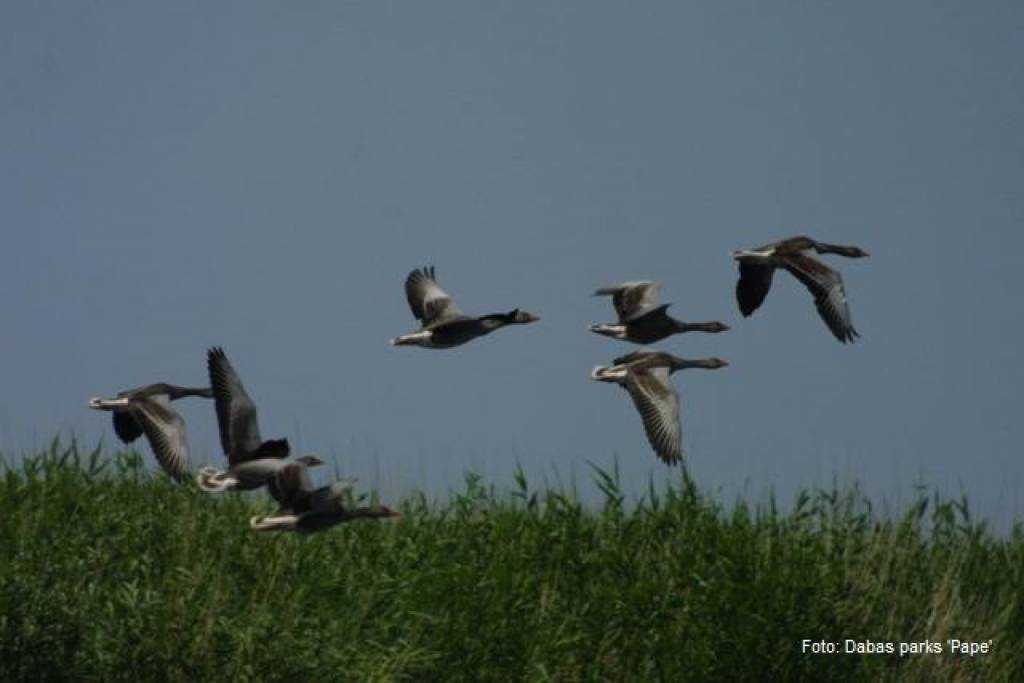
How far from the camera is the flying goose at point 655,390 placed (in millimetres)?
17562

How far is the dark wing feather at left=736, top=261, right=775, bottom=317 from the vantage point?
19.3 m

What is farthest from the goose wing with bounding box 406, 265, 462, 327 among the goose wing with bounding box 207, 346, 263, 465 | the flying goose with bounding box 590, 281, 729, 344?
the goose wing with bounding box 207, 346, 263, 465

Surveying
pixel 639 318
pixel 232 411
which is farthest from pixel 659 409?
pixel 232 411

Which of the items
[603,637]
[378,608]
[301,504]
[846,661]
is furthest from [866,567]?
[301,504]

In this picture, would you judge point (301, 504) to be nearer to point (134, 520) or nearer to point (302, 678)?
point (302, 678)

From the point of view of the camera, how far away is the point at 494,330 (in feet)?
60.6

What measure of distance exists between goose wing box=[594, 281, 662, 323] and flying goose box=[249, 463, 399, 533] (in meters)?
6.28

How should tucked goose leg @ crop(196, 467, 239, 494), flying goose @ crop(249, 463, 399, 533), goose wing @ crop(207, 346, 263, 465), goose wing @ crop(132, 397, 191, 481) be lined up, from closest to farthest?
flying goose @ crop(249, 463, 399, 533) < tucked goose leg @ crop(196, 467, 239, 494) < goose wing @ crop(207, 346, 263, 465) < goose wing @ crop(132, 397, 191, 481)

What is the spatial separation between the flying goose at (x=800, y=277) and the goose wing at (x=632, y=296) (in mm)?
984

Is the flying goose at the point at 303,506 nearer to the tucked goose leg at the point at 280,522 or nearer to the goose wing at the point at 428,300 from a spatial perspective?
the tucked goose leg at the point at 280,522

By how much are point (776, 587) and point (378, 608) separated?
131 inches

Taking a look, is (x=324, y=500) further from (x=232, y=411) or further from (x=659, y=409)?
(x=659, y=409)

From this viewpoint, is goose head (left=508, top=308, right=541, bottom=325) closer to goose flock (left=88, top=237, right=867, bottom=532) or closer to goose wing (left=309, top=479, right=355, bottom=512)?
goose flock (left=88, top=237, right=867, bottom=532)

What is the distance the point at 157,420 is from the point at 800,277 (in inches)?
248
